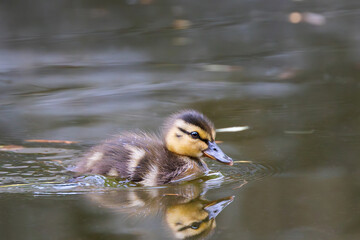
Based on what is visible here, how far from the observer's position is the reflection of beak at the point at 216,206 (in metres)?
3.30

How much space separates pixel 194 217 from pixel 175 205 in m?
0.22

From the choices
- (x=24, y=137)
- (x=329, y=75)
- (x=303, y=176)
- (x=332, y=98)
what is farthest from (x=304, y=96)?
(x=24, y=137)

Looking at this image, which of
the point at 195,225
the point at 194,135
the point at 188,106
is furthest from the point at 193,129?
the point at 188,106

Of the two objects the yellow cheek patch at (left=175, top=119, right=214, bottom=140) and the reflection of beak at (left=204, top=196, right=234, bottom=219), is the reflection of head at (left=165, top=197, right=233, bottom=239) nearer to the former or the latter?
the reflection of beak at (left=204, top=196, right=234, bottom=219)

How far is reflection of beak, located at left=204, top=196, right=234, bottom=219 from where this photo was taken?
3.30 metres

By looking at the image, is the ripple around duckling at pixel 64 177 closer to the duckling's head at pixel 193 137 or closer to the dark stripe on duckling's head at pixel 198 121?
the duckling's head at pixel 193 137

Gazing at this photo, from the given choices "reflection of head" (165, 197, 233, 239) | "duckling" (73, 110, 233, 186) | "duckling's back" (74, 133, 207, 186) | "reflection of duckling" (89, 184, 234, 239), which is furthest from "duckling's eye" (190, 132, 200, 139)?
"reflection of head" (165, 197, 233, 239)

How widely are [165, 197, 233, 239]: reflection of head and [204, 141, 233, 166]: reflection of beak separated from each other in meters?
0.46

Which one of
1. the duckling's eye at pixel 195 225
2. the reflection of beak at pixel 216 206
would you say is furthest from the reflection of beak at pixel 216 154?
the duckling's eye at pixel 195 225

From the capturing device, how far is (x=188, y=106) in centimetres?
556

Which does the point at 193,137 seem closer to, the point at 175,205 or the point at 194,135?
the point at 194,135

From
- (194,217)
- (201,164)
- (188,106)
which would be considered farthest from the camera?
(188,106)

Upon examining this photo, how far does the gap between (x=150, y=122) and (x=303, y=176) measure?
1.61m

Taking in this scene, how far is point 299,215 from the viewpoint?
10.6 feet
